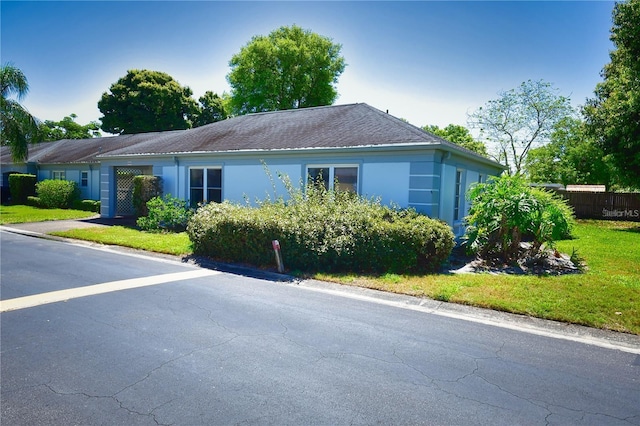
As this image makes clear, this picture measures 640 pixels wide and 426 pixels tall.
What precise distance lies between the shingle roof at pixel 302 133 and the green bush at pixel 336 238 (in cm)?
287

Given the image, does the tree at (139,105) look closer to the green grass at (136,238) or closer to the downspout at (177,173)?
the downspout at (177,173)

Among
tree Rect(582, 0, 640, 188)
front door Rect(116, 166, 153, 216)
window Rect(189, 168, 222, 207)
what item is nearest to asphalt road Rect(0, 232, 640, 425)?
window Rect(189, 168, 222, 207)

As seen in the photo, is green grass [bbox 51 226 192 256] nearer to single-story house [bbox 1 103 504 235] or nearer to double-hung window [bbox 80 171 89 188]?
single-story house [bbox 1 103 504 235]

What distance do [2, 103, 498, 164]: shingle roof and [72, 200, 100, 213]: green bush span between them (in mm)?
5666

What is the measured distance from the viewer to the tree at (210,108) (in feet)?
149

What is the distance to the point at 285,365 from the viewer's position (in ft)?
12.6

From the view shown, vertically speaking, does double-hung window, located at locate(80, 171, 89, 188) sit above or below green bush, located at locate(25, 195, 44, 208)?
above

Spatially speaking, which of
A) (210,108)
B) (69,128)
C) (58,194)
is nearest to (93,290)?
(58,194)

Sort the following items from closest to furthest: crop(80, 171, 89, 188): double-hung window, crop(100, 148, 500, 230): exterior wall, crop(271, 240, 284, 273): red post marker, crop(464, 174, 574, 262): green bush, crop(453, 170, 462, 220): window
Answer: crop(271, 240, 284, 273): red post marker < crop(464, 174, 574, 262): green bush < crop(100, 148, 500, 230): exterior wall < crop(453, 170, 462, 220): window < crop(80, 171, 89, 188): double-hung window

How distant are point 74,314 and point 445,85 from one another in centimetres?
1696

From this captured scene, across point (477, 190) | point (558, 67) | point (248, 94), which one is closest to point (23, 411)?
point (477, 190)

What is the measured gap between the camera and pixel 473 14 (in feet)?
38.4

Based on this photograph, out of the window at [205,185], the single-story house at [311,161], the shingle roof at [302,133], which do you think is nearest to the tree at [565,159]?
the single-story house at [311,161]

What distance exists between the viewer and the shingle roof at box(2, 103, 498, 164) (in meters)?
11.3
